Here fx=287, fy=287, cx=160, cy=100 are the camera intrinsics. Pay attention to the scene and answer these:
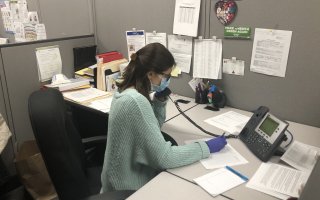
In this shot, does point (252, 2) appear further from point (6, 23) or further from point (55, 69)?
point (6, 23)

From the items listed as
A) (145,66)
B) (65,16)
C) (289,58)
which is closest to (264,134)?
(289,58)

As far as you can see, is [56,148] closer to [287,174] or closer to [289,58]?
[287,174]

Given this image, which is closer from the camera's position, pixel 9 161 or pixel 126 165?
pixel 126 165

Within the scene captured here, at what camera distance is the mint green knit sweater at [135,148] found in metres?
1.08

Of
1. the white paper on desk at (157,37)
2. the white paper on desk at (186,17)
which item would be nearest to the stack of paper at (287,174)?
the white paper on desk at (186,17)

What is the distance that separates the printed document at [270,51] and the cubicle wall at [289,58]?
25mm

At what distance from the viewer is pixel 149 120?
109cm

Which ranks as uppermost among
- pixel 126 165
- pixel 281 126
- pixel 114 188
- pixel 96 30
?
pixel 96 30

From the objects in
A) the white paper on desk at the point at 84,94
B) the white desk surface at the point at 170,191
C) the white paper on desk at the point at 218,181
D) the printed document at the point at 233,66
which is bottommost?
the white desk surface at the point at 170,191

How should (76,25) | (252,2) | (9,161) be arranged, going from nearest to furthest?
(252,2)
(9,161)
(76,25)

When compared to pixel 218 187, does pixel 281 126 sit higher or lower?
higher

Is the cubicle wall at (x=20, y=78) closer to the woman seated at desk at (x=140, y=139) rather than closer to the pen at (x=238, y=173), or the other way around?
the woman seated at desk at (x=140, y=139)

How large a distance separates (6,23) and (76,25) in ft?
3.22

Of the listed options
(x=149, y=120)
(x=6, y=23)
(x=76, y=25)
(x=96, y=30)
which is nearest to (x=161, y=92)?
(x=149, y=120)
